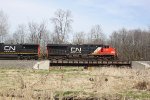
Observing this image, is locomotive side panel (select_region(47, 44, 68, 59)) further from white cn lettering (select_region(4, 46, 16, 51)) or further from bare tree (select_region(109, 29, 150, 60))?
bare tree (select_region(109, 29, 150, 60))

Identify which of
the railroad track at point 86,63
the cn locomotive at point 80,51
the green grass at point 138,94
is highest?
the cn locomotive at point 80,51

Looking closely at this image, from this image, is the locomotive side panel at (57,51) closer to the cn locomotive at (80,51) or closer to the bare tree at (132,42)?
the cn locomotive at (80,51)

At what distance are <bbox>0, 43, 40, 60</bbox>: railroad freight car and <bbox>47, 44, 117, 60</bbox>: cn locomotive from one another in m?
2.40

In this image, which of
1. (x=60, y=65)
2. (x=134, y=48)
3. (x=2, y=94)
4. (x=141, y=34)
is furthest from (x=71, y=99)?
(x=141, y=34)

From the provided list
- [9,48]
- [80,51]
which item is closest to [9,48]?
[9,48]

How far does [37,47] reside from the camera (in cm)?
5366

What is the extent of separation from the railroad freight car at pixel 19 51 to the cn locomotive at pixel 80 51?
7.86 feet

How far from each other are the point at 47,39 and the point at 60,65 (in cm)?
6333

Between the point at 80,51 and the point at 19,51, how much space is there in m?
9.98

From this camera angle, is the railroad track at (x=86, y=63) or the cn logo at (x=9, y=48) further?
the cn logo at (x=9, y=48)

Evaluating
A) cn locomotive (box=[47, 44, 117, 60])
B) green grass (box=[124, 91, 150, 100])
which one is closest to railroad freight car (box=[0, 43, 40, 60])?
cn locomotive (box=[47, 44, 117, 60])

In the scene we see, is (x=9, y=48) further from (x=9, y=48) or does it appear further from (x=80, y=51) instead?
(x=80, y=51)

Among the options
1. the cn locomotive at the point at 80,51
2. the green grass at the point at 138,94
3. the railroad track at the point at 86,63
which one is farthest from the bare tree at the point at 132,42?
the green grass at the point at 138,94

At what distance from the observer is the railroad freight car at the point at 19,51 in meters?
52.4
